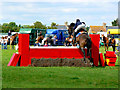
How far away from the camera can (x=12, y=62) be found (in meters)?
16.8

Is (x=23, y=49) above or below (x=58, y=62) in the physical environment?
above

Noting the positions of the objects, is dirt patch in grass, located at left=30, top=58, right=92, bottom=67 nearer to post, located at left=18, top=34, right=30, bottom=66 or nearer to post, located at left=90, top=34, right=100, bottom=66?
post, located at left=18, top=34, right=30, bottom=66

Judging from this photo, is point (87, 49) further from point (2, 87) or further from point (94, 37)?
point (2, 87)

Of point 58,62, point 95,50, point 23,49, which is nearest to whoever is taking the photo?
point 58,62

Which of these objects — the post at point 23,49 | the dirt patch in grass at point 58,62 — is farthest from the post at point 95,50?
the post at point 23,49

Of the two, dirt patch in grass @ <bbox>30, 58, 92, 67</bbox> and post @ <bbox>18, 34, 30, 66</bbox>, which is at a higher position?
post @ <bbox>18, 34, 30, 66</bbox>

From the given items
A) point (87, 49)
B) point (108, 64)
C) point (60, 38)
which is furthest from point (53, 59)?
point (60, 38)

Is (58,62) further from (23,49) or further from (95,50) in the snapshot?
(95,50)


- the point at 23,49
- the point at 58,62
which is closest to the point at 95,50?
the point at 58,62

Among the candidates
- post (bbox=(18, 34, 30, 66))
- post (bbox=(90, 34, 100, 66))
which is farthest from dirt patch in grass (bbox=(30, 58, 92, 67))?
post (bbox=(90, 34, 100, 66))

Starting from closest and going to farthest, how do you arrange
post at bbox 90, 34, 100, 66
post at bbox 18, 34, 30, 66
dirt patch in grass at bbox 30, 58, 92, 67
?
dirt patch in grass at bbox 30, 58, 92, 67
post at bbox 18, 34, 30, 66
post at bbox 90, 34, 100, 66

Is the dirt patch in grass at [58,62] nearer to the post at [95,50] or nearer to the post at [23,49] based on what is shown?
the post at [23,49]

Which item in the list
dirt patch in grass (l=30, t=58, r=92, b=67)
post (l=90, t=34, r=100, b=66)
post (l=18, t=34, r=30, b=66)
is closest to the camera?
dirt patch in grass (l=30, t=58, r=92, b=67)

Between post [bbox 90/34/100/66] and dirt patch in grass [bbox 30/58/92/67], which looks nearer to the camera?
dirt patch in grass [bbox 30/58/92/67]
